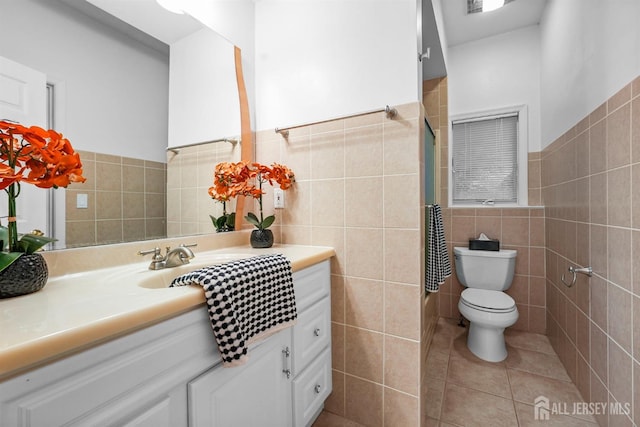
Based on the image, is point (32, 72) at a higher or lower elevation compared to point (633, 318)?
higher

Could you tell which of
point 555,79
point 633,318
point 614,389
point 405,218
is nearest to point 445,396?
point 614,389

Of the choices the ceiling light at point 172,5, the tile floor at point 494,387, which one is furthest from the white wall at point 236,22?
the tile floor at point 494,387

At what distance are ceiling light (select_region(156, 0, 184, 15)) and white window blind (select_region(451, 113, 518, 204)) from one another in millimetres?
2427

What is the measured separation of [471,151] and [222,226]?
7.81 feet

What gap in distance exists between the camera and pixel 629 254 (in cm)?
110

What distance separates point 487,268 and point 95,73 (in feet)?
9.05

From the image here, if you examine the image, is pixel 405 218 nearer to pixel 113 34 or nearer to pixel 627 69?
pixel 627 69

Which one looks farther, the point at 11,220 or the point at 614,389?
the point at 614,389

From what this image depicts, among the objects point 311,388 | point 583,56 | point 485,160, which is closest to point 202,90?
point 311,388

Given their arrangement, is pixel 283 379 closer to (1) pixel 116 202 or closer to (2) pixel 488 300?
(1) pixel 116 202

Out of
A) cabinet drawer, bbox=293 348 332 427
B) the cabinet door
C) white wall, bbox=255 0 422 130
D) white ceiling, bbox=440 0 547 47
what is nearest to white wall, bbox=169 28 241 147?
white wall, bbox=255 0 422 130

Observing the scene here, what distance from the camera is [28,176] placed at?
724mm

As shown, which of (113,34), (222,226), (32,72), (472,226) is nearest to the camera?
(32,72)

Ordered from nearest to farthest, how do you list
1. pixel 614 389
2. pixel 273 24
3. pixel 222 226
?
pixel 614 389, pixel 222 226, pixel 273 24
